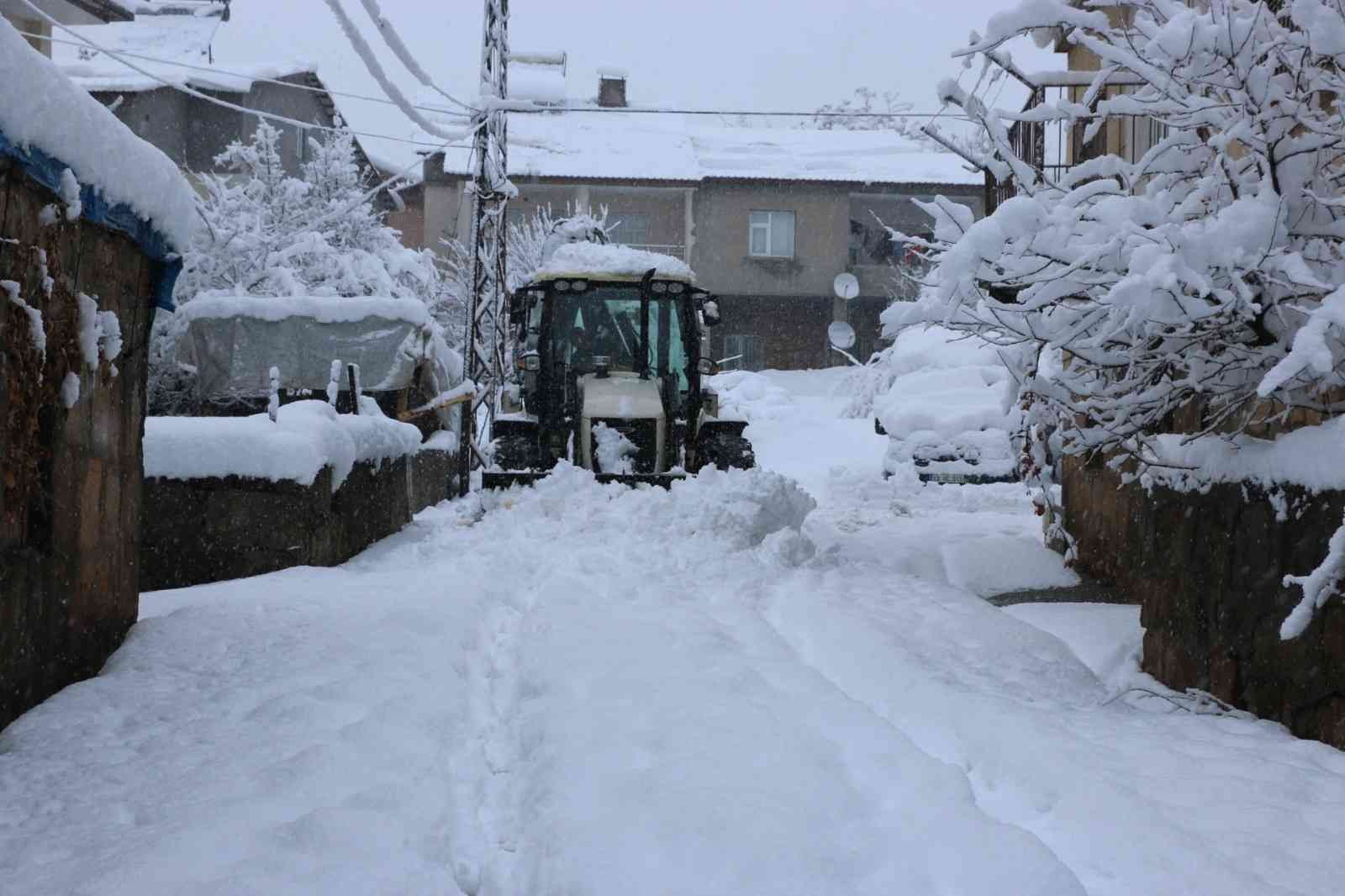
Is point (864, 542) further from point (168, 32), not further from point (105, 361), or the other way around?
point (168, 32)

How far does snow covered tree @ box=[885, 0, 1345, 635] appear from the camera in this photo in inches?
151

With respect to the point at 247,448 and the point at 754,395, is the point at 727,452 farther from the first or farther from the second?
the point at 754,395

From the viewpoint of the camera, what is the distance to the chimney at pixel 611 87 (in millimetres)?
38062

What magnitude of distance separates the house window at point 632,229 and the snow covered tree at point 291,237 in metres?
8.09

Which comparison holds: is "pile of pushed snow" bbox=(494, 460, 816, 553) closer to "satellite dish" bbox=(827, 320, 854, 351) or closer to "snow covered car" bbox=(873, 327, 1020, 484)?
"snow covered car" bbox=(873, 327, 1020, 484)

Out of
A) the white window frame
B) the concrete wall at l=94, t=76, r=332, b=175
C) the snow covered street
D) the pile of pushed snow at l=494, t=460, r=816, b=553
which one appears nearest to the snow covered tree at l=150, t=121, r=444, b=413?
the concrete wall at l=94, t=76, r=332, b=175

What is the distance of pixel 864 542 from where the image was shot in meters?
9.16

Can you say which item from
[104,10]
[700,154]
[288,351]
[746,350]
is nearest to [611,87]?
[700,154]

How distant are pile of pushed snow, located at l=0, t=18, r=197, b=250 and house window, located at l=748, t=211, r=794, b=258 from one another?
97.1 feet

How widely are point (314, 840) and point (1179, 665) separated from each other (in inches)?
142

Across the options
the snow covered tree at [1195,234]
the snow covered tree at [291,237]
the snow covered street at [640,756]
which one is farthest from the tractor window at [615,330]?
the snow covered tree at [291,237]

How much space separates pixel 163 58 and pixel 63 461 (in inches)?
893

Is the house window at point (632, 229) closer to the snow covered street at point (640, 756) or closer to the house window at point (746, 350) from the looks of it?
the house window at point (746, 350)

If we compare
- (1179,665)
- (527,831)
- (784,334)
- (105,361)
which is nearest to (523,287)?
(105,361)
